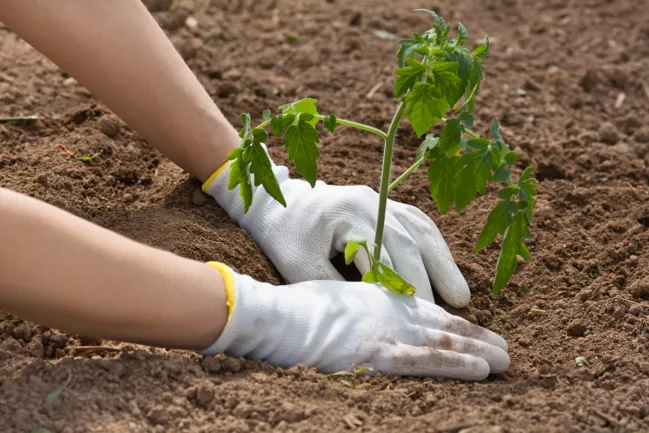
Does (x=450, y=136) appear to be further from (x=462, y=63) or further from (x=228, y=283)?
(x=228, y=283)

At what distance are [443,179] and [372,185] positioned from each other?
952mm

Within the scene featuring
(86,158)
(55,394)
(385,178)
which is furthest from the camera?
(86,158)

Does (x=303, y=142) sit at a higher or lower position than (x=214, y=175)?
higher

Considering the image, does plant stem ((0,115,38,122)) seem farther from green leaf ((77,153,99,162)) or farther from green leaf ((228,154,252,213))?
green leaf ((228,154,252,213))

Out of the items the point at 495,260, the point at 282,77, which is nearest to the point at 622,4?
the point at 282,77

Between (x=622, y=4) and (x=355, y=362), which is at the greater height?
(x=622, y=4)

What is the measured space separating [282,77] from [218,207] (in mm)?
1098

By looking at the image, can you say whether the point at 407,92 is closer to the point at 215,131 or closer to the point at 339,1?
the point at 215,131

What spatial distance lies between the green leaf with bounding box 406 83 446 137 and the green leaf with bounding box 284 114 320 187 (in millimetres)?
224

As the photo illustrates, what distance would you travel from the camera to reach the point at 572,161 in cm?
305

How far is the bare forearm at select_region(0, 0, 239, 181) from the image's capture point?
92.9 inches

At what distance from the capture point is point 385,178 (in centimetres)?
206

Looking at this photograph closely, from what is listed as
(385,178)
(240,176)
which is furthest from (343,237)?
(240,176)

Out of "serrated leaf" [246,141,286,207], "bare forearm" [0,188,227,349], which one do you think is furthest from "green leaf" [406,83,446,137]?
"bare forearm" [0,188,227,349]
